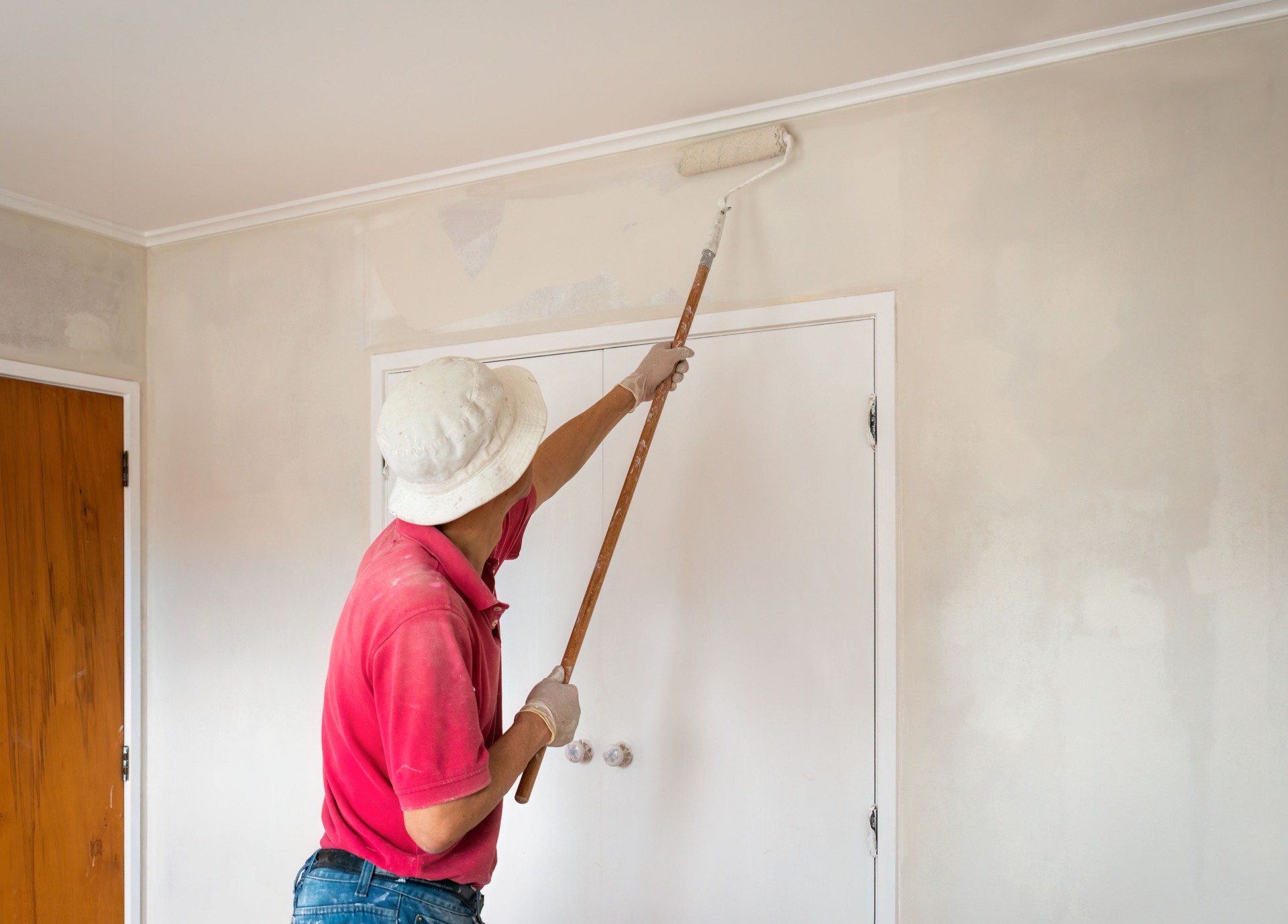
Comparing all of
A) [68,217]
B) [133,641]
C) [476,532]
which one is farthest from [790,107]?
[133,641]

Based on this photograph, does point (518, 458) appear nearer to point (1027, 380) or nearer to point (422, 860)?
point (422, 860)

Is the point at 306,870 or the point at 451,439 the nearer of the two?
the point at 451,439

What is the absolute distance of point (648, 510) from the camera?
2037 millimetres

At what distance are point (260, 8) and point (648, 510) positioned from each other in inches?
49.7

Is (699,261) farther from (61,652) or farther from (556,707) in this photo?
(61,652)

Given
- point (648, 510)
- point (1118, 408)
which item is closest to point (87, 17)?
point (648, 510)

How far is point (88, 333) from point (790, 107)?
2.19m

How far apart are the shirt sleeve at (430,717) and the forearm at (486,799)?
2cm

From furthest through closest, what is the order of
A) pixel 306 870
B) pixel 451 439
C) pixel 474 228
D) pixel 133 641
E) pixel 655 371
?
pixel 133 641 < pixel 474 228 < pixel 655 371 < pixel 306 870 < pixel 451 439

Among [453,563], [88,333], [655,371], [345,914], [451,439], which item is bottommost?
[345,914]

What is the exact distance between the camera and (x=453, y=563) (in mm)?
1295

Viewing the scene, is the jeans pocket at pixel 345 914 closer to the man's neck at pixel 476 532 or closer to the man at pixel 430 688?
the man at pixel 430 688

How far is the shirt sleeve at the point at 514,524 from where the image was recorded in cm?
165

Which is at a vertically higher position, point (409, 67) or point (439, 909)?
point (409, 67)
